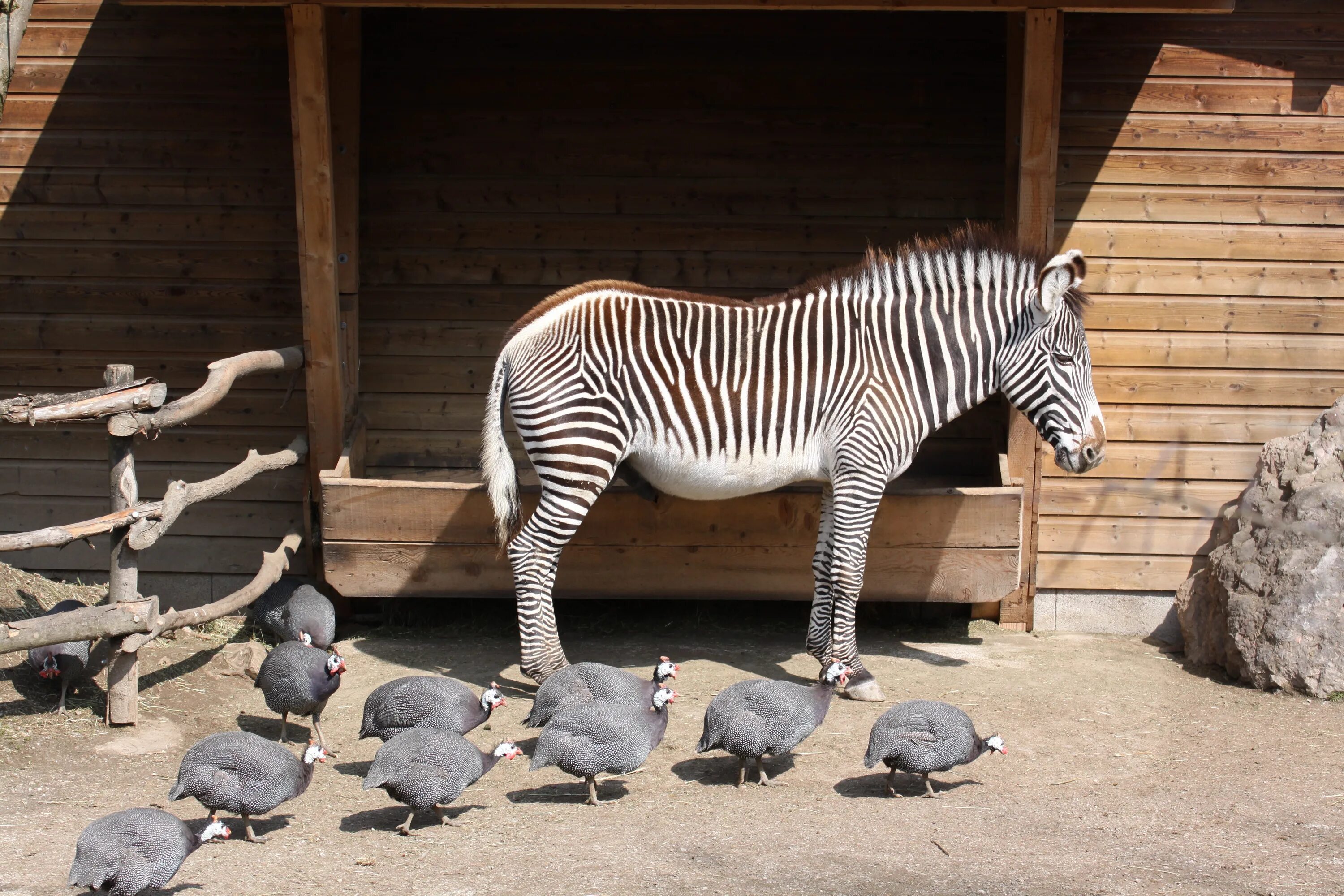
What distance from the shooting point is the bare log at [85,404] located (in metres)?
5.12

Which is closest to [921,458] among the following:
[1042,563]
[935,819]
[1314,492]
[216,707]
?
[1042,563]

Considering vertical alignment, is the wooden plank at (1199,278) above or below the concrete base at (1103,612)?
above

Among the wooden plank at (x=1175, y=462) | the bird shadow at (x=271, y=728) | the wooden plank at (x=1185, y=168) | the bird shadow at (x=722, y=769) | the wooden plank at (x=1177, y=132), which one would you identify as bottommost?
the bird shadow at (x=271, y=728)

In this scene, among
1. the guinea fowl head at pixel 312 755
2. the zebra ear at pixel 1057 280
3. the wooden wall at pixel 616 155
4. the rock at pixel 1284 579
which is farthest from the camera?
the wooden wall at pixel 616 155

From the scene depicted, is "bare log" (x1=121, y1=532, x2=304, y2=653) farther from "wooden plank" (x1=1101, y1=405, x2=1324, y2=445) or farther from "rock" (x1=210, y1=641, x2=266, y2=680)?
"wooden plank" (x1=1101, y1=405, x2=1324, y2=445)

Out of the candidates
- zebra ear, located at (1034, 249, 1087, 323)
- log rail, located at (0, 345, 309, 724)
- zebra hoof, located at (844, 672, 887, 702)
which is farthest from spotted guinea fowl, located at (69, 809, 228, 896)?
zebra ear, located at (1034, 249, 1087, 323)

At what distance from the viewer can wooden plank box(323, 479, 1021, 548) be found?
6.78 meters

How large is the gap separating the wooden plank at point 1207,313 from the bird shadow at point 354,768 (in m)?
4.88

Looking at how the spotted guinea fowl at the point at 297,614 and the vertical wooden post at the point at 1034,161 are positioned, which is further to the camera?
the vertical wooden post at the point at 1034,161

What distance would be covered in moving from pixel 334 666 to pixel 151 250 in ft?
12.2

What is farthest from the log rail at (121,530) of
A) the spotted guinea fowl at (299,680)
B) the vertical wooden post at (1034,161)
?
the vertical wooden post at (1034,161)

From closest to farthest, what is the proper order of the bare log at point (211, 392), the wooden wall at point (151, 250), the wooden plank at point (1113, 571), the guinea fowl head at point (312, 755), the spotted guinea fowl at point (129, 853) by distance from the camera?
the spotted guinea fowl at point (129, 853), the guinea fowl head at point (312, 755), the bare log at point (211, 392), the wooden plank at point (1113, 571), the wooden wall at point (151, 250)

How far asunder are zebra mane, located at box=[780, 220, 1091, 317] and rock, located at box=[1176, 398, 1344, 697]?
1.54 metres

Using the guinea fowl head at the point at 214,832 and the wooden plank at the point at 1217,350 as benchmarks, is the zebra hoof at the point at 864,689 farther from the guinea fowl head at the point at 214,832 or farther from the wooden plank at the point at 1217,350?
the guinea fowl head at the point at 214,832
